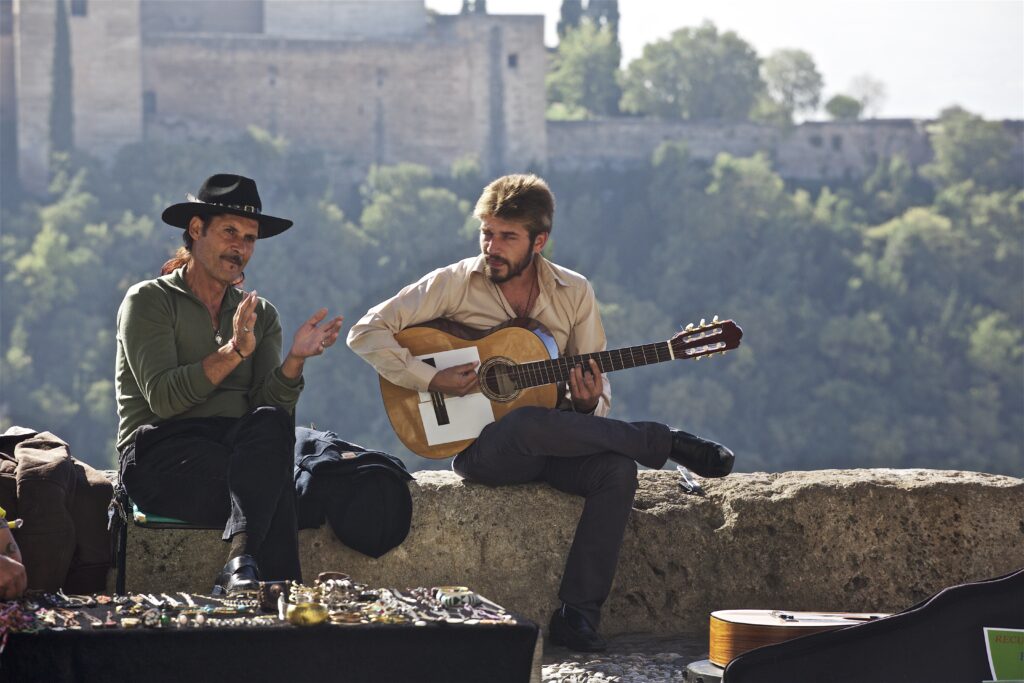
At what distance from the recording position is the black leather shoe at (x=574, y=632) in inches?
148

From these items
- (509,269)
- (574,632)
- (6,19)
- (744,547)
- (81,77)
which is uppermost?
(6,19)

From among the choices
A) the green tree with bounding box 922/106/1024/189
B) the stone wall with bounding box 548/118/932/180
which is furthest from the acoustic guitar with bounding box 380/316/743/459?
the green tree with bounding box 922/106/1024/189

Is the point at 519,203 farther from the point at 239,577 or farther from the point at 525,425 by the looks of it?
the point at 239,577

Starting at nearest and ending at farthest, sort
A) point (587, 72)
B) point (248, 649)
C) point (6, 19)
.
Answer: point (248, 649)
point (6, 19)
point (587, 72)

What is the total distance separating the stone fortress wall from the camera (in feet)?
185

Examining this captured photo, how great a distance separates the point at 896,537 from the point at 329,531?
4.51 feet

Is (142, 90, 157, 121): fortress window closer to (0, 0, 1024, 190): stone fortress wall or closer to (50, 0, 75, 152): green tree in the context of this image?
(0, 0, 1024, 190): stone fortress wall

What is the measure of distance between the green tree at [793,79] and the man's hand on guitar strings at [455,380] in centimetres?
6677

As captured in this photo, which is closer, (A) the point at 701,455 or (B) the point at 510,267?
(A) the point at 701,455

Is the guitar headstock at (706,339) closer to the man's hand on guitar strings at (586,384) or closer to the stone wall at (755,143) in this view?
the man's hand on guitar strings at (586,384)

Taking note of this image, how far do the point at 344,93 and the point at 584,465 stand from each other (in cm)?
5646

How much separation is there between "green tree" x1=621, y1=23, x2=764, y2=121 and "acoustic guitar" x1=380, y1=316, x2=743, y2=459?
62.7 m

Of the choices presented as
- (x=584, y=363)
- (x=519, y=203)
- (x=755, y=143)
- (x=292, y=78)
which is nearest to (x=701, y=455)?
(x=584, y=363)

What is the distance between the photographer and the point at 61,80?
55.0 metres
